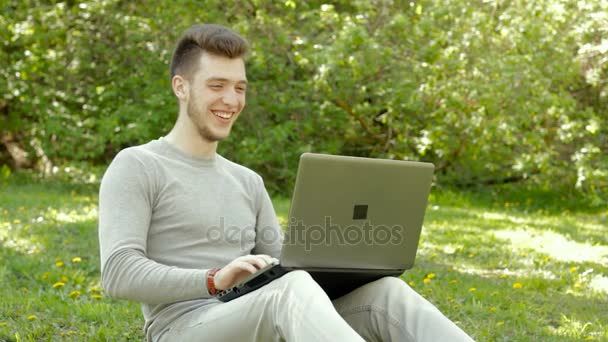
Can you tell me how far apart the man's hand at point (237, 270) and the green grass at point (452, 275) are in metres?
1.40

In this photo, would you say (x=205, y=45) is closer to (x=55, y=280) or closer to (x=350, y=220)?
(x=350, y=220)

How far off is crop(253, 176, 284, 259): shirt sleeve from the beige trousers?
0.33 m

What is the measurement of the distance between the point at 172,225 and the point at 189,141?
32 cm

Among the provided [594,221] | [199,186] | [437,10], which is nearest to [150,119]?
[437,10]

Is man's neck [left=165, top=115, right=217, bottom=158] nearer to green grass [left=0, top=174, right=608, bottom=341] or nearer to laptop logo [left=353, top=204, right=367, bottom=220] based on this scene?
laptop logo [left=353, top=204, right=367, bottom=220]

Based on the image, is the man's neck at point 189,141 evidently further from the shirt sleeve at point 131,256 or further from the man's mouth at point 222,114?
the shirt sleeve at point 131,256

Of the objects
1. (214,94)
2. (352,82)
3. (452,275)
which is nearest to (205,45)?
(214,94)

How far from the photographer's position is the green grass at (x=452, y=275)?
12.4 ft

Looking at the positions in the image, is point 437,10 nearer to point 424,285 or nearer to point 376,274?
point 424,285

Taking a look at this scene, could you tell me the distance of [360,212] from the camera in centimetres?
234

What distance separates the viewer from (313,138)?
1114cm

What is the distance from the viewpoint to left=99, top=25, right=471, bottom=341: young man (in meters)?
2.25

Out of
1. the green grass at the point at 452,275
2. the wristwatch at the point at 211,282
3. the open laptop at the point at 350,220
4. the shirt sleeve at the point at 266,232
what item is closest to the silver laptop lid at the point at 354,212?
the open laptop at the point at 350,220

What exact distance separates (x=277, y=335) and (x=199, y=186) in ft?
2.05
